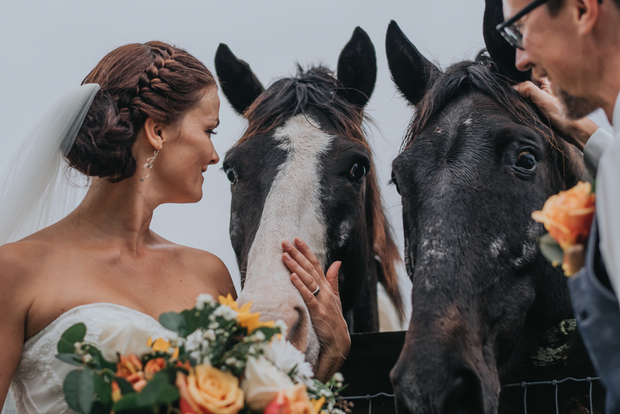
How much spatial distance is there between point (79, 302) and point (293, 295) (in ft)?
2.64

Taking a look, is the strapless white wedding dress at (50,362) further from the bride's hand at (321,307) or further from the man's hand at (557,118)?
the man's hand at (557,118)

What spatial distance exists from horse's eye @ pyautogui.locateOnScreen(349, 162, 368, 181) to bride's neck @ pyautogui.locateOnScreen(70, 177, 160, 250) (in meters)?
1.12

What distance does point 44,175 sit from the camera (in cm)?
207

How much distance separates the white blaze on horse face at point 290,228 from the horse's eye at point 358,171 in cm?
19

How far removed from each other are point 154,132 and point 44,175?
1.56 ft

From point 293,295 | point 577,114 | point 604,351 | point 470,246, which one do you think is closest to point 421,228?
point 470,246

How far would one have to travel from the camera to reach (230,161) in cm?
291

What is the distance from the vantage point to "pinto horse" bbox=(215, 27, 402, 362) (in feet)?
7.13

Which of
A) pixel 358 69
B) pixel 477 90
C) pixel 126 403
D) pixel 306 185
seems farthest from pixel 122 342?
pixel 358 69

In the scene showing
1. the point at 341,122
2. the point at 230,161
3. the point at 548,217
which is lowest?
the point at 548,217

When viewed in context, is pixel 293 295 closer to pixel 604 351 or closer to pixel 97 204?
pixel 97 204

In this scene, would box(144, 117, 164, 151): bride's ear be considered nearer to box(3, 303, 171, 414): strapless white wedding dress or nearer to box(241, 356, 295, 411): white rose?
box(3, 303, 171, 414): strapless white wedding dress

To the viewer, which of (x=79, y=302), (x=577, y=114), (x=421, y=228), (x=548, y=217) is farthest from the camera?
(x=421, y=228)

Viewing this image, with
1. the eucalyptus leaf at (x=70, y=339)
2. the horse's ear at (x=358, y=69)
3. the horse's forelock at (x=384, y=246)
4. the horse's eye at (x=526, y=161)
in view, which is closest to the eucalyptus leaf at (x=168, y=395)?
the eucalyptus leaf at (x=70, y=339)
